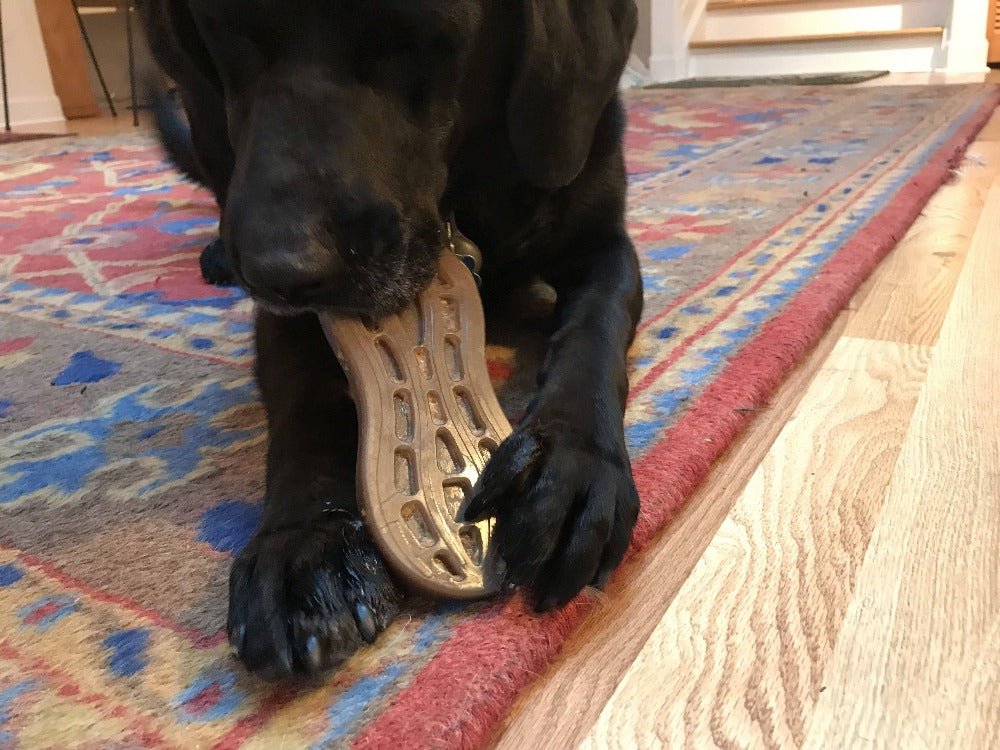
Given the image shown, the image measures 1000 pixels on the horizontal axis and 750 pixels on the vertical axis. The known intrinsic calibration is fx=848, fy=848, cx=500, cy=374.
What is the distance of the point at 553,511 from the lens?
0.57 metres

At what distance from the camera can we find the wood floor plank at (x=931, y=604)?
47cm

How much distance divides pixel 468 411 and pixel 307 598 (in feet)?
0.75

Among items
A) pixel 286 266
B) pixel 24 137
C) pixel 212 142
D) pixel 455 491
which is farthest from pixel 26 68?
pixel 455 491

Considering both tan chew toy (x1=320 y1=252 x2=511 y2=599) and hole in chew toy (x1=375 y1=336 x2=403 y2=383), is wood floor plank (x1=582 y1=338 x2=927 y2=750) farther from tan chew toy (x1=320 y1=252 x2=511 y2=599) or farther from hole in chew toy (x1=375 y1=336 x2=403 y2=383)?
hole in chew toy (x1=375 y1=336 x2=403 y2=383)

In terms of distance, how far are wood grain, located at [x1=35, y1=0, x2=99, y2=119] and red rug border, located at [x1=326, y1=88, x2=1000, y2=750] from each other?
527cm

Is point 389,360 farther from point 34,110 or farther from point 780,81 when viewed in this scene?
point 34,110

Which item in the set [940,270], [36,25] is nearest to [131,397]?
[940,270]

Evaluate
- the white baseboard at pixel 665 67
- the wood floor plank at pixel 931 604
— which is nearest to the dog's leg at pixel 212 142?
the wood floor plank at pixel 931 604

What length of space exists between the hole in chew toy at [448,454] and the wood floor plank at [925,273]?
24.4 inches

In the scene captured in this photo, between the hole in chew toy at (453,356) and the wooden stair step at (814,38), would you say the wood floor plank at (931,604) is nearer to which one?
the hole in chew toy at (453,356)

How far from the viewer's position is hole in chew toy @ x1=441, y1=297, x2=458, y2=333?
2.53 feet

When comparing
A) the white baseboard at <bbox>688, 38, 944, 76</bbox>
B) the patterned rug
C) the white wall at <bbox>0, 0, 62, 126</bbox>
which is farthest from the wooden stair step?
the white wall at <bbox>0, 0, 62, 126</bbox>

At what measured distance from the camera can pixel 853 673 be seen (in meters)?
0.50

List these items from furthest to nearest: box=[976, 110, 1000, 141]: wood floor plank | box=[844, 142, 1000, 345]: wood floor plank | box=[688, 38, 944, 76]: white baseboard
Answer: box=[688, 38, 944, 76]: white baseboard < box=[976, 110, 1000, 141]: wood floor plank < box=[844, 142, 1000, 345]: wood floor plank
